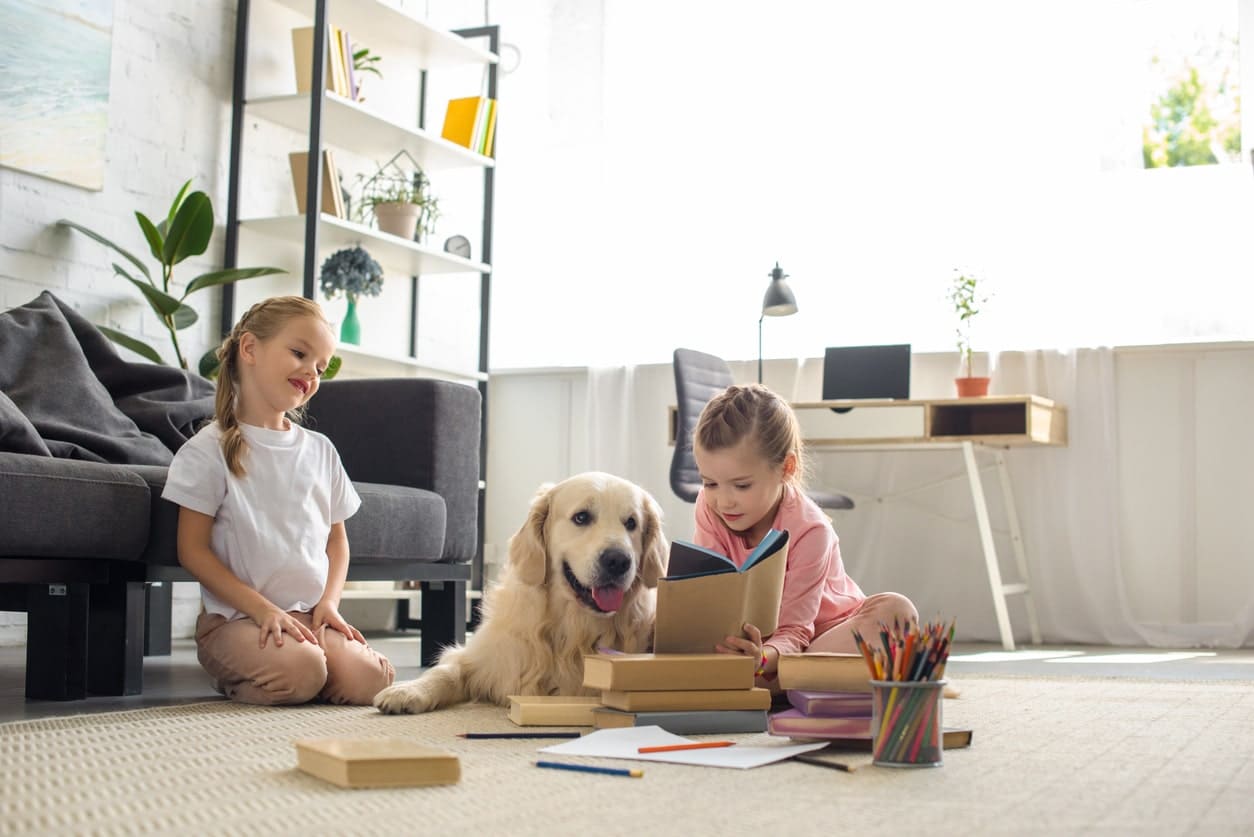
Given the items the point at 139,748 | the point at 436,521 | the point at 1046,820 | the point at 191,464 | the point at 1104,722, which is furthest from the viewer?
the point at 436,521

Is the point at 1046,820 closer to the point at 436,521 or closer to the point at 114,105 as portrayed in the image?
the point at 436,521

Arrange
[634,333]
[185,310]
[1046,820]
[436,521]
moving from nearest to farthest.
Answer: [1046,820], [436,521], [185,310], [634,333]

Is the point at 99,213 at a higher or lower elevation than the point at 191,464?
higher

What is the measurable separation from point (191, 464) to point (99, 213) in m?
1.80

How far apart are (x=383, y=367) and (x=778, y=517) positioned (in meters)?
2.82

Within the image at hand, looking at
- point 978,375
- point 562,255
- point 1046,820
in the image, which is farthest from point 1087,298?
point 1046,820

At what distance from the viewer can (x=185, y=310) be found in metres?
3.72

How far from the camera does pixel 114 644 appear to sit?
2312 mm

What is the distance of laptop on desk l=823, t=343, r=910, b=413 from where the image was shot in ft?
14.8

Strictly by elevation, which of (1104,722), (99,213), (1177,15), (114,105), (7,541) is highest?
(1177,15)

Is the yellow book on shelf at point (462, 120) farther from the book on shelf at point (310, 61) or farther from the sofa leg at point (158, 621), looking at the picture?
A: the sofa leg at point (158, 621)

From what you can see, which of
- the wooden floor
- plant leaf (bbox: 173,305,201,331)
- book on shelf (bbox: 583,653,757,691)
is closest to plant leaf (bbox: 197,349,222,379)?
plant leaf (bbox: 173,305,201,331)

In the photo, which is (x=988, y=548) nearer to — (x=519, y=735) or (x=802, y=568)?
(x=802, y=568)

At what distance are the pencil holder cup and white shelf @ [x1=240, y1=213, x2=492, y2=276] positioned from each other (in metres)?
3.04
